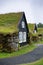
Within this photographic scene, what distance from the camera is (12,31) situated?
31.3m

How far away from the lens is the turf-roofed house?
30.0 meters

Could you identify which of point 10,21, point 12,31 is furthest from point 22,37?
point 12,31

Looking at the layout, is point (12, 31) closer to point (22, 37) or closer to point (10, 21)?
point (10, 21)

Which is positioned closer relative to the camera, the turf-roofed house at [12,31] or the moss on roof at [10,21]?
the turf-roofed house at [12,31]

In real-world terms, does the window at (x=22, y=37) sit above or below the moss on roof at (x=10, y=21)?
below

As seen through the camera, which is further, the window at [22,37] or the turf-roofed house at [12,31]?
the window at [22,37]

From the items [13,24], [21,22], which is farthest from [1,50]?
[21,22]

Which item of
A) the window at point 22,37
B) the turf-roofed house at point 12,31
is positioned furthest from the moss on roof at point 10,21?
the window at point 22,37

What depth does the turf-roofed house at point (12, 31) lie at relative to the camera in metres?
30.0

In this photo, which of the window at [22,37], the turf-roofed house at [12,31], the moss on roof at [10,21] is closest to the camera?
the turf-roofed house at [12,31]

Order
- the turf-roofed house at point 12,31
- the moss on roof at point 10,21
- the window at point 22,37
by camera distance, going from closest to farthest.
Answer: the turf-roofed house at point 12,31, the moss on roof at point 10,21, the window at point 22,37

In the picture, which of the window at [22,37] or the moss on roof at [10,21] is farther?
the window at [22,37]

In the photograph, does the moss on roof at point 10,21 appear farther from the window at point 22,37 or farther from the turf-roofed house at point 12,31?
the window at point 22,37

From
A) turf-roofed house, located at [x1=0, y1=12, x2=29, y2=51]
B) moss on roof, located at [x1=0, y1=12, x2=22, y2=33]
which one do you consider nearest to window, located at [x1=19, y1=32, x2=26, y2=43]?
turf-roofed house, located at [x1=0, y1=12, x2=29, y2=51]
